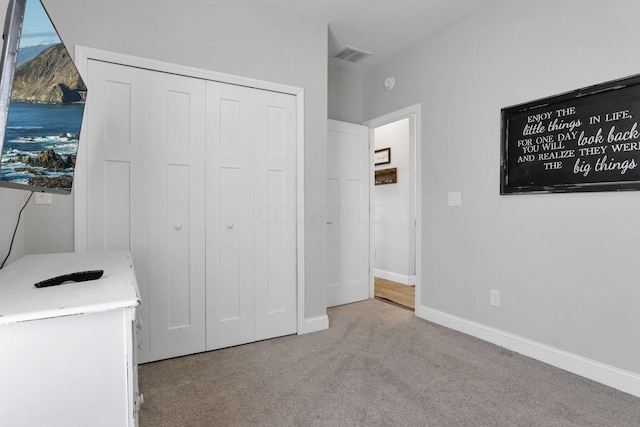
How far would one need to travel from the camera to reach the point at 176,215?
230cm

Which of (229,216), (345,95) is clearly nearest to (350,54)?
(345,95)

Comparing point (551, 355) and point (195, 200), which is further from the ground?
point (195, 200)

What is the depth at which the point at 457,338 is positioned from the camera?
8.68 feet

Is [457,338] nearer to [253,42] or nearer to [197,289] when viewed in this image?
[197,289]

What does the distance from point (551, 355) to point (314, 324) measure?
166 centimetres

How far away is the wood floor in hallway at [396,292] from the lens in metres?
3.68

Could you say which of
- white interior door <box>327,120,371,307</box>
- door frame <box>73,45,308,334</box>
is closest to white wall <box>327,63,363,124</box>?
white interior door <box>327,120,371,307</box>

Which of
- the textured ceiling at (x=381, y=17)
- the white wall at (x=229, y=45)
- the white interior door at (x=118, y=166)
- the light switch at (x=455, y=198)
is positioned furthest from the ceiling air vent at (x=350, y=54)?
the white interior door at (x=118, y=166)

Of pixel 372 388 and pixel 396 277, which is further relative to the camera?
pixel 396 277

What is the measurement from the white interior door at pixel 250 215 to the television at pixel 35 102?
1.08m

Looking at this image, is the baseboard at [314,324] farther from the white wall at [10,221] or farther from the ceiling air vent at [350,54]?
the ceiling air vent at [350,54]

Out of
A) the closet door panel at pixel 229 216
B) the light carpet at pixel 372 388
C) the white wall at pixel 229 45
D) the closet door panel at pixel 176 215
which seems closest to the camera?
the light carpet at pixel 372 388

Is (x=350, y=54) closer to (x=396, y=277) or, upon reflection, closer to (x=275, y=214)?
(x=275, y=214)

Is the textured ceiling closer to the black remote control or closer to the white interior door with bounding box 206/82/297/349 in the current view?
the white interior door with bounding box 206/82/297/349
